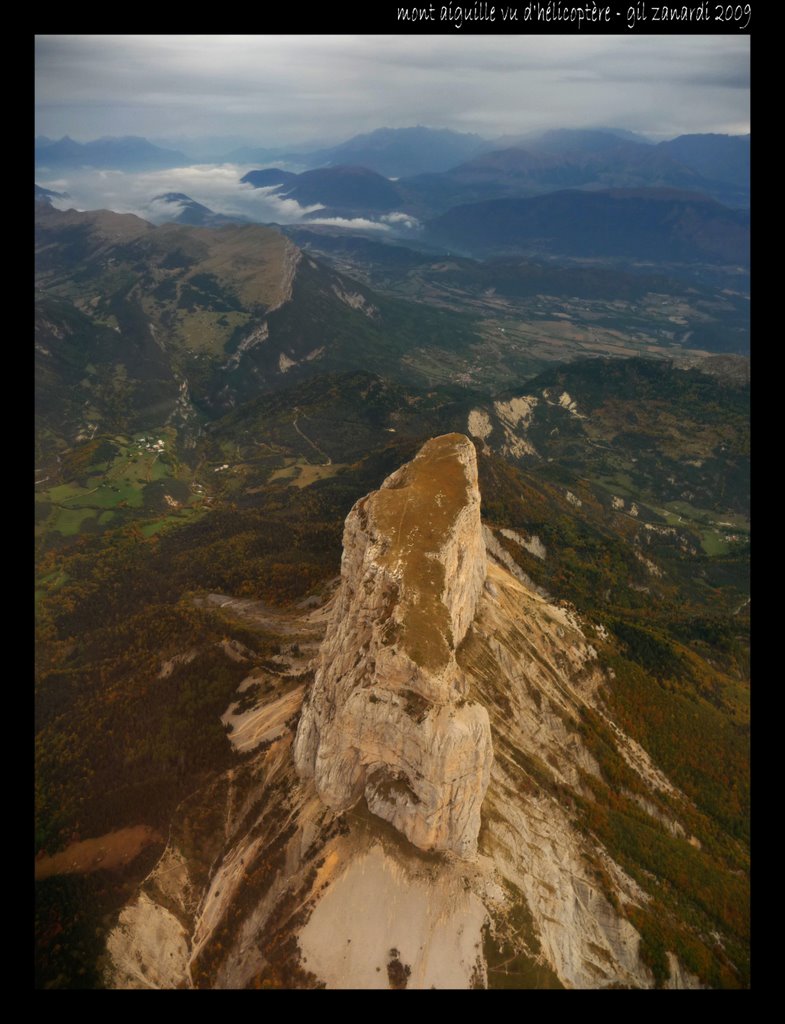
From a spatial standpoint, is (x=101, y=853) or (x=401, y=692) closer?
(x=401, y=692)

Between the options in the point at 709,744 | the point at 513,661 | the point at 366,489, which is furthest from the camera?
the point at 366,489

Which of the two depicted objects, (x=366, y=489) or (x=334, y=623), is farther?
(x=366, y=489)

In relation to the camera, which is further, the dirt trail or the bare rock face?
the dirt trail

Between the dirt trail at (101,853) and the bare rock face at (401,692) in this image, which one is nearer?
the bare rock face at (401,692)

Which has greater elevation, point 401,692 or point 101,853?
point 401,692

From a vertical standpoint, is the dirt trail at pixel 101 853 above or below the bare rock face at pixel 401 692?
below

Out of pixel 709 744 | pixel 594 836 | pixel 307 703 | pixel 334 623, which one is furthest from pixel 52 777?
pixel 709 744

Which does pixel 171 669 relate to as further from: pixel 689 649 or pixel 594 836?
Result: pixel 689 649

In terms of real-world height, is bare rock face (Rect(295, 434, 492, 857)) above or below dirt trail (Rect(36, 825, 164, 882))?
above
